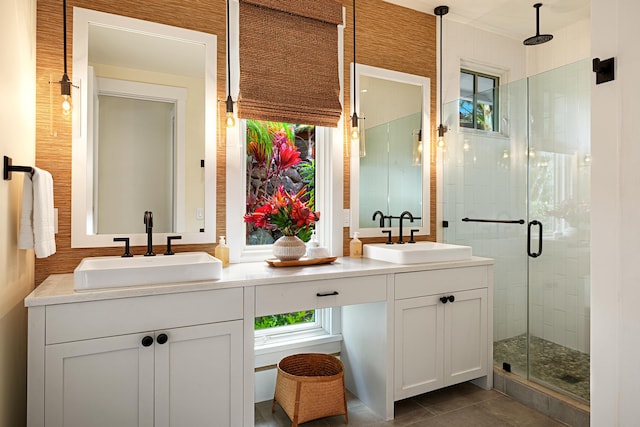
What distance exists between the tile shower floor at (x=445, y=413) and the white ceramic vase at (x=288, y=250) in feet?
2.92

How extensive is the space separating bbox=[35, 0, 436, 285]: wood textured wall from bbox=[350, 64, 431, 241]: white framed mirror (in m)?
0.08

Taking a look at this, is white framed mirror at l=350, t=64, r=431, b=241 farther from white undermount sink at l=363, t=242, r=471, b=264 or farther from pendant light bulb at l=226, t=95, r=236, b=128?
pendant light bulb at l=226, t=95, r=236, b=128

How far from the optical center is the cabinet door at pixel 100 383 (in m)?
1.56

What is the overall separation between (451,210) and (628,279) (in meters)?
1.67

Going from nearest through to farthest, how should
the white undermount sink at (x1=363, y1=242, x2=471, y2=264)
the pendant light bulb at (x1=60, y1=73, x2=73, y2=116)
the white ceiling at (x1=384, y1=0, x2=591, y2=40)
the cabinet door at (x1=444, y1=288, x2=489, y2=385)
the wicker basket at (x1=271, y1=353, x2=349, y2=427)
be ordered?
the pendant light bulb at (x1=60, y1=73, x2=73, y2=116)
the wicker basket at (x1=271, y1=353, x2=349, y2=427)
the white undermount sink at (x1=363, y1=242, x2=471, y2=264)
the cabinet door at (x1=444, y1=288, x2=489, y2=385)
the white ceiling at (x1=384, y1=0, x2=591, y2=40)

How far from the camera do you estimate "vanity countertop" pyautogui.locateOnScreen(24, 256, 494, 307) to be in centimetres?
158

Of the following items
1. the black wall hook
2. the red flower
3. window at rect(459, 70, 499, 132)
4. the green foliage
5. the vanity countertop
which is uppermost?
window at rect(459, 70, 499, 132)

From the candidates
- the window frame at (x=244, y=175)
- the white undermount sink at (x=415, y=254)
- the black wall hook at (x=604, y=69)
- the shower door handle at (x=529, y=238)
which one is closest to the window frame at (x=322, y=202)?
the window frame at (x=244, y=175)

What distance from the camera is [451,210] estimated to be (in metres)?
3.16

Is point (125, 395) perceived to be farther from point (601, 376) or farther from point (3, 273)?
point (601, 376)

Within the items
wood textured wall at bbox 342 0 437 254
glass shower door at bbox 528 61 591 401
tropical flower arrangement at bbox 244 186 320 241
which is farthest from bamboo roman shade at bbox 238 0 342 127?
glass shower door at bbox 528 61 591 401

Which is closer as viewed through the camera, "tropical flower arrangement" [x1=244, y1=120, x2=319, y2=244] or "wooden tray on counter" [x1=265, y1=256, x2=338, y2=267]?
"wooden tray on counter" [x1=265, y1=256, x2=338, y2=267]

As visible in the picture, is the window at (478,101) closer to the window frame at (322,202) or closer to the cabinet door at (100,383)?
the window frame at (322,202)

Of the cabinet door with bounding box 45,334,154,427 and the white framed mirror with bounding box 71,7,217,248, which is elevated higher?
the white framed mirror with bounding box 71,7,217,248
